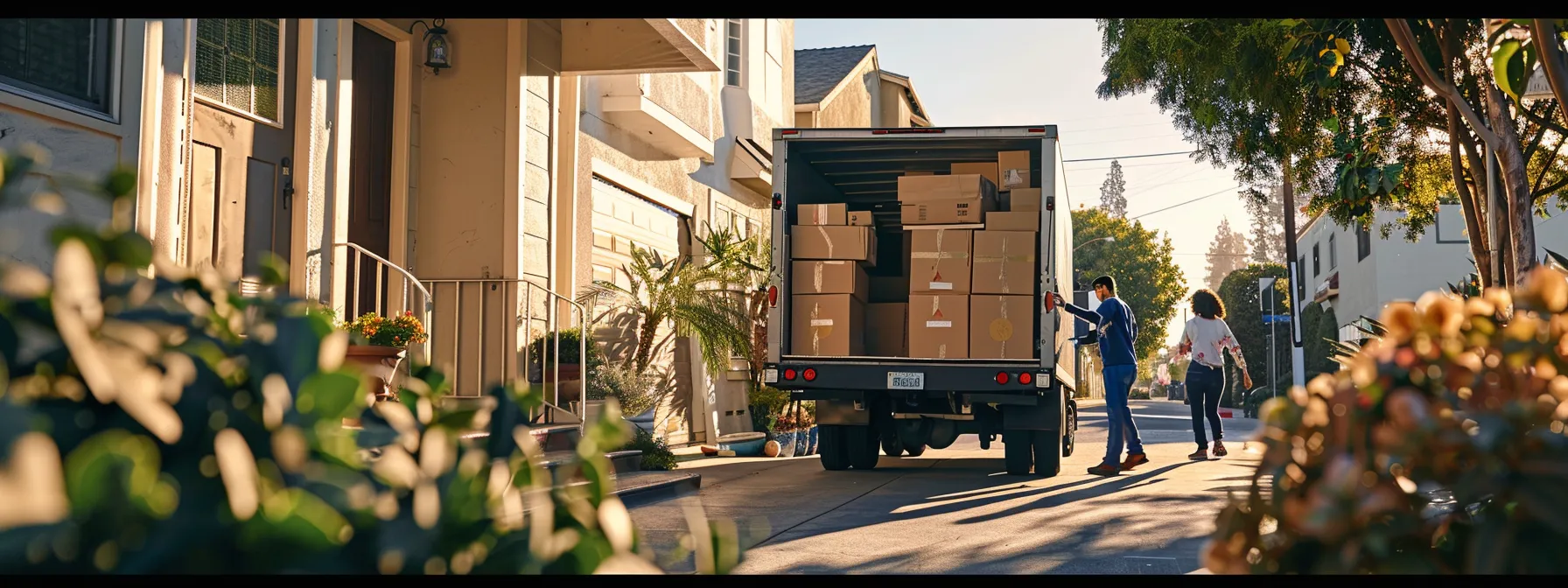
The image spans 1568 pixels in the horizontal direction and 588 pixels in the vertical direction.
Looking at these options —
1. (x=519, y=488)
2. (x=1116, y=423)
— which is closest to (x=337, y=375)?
(x=519, y=488)

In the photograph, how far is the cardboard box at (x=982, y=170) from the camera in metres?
11.3

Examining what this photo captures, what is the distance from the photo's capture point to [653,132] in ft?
46.8

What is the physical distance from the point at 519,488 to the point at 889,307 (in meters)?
10.7

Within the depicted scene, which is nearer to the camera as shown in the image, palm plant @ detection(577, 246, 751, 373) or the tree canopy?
palm plant @ detection(577, 246, 751, 373)

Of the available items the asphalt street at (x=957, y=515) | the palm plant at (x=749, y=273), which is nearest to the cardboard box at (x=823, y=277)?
the asphalt street at (x=957, y=515)

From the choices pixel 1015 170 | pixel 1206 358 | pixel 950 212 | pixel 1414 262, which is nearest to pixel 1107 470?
pixel 1206 358

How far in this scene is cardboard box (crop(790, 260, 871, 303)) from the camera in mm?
10773

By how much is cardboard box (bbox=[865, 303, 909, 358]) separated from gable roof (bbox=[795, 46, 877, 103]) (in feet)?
38.6

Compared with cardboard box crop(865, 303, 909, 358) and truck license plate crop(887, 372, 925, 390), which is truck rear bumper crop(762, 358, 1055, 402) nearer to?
truck license plate crop(887, 372, 925, 390)

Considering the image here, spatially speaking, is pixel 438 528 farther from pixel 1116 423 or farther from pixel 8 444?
pixel 1116 423

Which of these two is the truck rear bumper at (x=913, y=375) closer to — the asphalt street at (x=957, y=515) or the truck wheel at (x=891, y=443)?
the asphalt street at (x=957, y=515)

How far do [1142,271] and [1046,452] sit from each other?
5478 centimetres

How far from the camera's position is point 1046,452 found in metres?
10.5

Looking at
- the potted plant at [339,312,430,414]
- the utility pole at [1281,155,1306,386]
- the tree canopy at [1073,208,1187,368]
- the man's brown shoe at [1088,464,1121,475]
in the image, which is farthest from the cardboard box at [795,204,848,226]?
the tree canopy at [1073,208,1187,368]
